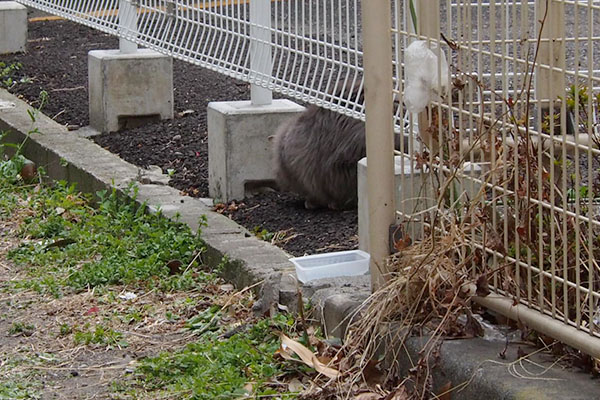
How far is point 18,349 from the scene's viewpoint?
433cm

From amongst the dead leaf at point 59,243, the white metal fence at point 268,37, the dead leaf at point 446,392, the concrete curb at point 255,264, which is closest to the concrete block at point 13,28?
the concrete curb at point 255,264

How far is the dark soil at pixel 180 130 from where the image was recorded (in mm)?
5547

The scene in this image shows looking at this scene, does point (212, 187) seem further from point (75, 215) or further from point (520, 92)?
point (520, 92)

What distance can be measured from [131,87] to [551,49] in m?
4.94

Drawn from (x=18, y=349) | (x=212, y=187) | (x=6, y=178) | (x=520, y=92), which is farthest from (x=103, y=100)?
(x=520, y=92)

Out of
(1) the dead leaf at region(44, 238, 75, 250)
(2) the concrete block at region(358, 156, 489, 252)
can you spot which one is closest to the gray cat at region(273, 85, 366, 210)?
(1) the dead leaf at region(44, 238, 75, 250)

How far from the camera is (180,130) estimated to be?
24.3 ft

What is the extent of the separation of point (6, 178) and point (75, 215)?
896 mm

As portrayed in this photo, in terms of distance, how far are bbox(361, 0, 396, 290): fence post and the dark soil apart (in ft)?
4.49

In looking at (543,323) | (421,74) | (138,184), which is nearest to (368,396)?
(543,323)

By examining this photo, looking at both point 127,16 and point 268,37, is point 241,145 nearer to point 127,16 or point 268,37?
point 268,37

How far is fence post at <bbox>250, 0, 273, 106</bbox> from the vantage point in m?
5.71

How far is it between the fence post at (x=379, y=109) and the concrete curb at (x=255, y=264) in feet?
1.20

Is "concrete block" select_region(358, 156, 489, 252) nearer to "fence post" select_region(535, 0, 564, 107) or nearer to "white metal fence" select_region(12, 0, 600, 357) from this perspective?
"white metal fence" select_region(12, 0, 600, 357)
